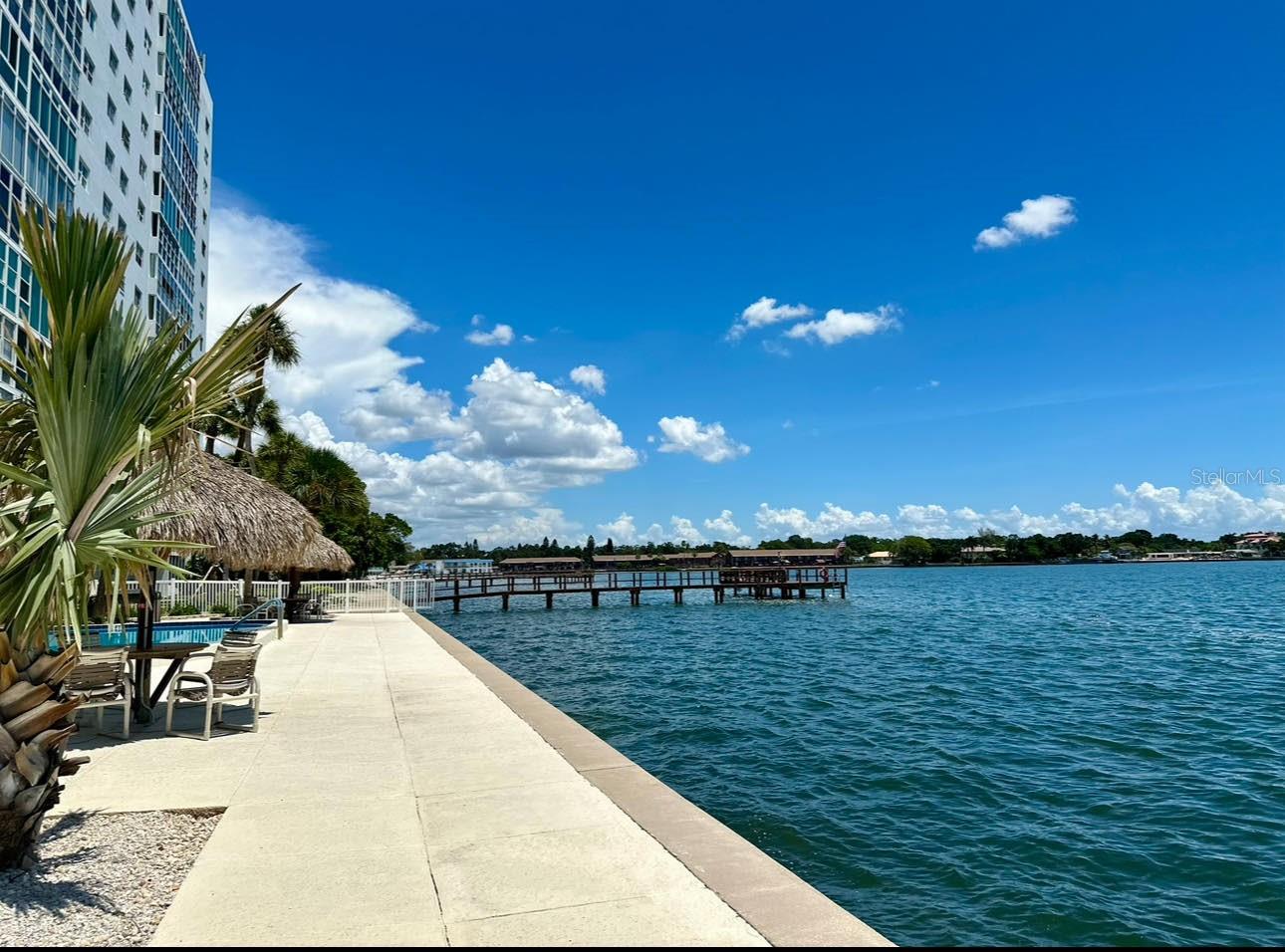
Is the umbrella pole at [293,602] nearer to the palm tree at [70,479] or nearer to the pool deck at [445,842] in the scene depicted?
the pool deck at [445,842]

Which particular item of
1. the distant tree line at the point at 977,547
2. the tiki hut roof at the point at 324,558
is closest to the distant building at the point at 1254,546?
the distant tree line at the point at 977,547

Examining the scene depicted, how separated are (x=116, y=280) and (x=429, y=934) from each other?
3.68 meters

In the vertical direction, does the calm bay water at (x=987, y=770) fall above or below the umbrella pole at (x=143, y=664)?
below

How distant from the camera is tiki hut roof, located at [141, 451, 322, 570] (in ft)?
42.0

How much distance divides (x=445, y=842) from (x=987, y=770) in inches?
306

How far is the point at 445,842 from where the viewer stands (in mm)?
5094

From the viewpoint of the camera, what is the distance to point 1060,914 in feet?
20.5

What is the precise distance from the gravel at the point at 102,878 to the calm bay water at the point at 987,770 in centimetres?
466

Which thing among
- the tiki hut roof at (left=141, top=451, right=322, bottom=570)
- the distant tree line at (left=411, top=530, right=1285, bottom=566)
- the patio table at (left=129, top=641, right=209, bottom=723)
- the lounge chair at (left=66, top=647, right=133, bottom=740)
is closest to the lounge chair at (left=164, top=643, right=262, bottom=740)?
the patio table at (left=129, top=641, right=209, bottom=723)

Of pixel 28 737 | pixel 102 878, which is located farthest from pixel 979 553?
pixel 28 737

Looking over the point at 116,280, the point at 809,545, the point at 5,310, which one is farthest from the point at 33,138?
the point at 809,545

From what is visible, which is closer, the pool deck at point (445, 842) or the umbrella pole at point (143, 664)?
the pool deck at point (445, 842)

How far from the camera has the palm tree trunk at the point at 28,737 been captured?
4.15 m

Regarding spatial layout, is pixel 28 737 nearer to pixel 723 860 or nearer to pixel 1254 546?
pixel 723 860
